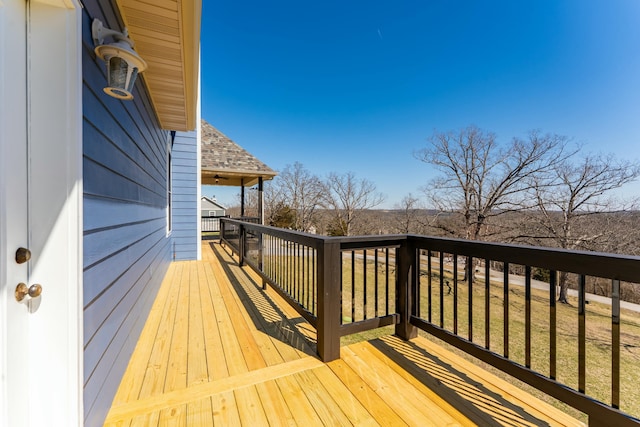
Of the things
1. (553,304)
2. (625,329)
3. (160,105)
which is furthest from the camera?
(625,329)

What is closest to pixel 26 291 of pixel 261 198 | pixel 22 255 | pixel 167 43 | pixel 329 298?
pixel 22 255

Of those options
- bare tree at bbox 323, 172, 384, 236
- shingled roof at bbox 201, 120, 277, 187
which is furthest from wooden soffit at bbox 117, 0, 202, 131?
bare tree at bbox 323, 172, 384, 236

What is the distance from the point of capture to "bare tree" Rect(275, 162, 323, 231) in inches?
753

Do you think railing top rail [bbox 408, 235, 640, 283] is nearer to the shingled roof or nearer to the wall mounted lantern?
the wall mounted lantern

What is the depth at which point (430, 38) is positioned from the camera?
1043 centimetres

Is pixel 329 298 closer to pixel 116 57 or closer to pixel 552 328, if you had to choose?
pixel 552 328

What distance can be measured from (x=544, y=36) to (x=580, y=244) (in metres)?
7.88

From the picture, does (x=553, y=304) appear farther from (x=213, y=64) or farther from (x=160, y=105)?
(x=213, y=64)

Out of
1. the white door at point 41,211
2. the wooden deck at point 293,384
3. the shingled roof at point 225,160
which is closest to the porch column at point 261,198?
the shingled roof at point 225,160

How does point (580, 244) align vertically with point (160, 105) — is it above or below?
below

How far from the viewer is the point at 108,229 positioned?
1.62 m

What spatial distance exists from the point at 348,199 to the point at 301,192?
12.6 feet

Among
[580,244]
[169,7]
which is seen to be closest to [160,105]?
[169,7]

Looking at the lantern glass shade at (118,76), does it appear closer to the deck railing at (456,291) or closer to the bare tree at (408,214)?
the deck railing at (456,291)
